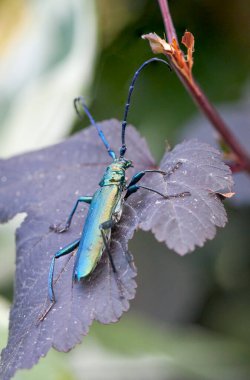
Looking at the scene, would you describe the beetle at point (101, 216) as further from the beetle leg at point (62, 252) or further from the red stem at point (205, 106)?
the red stem at point (205, 106)

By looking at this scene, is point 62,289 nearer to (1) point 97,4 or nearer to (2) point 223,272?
(2) point 223,272

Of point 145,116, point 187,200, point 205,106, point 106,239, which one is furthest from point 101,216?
point 145,116

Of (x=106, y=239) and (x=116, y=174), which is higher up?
(x=116, y=174)

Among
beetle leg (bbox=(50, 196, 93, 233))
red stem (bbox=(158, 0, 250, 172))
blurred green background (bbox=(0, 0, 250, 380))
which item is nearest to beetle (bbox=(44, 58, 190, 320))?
beetle leg (bbox=(50, 196, 93, 233))

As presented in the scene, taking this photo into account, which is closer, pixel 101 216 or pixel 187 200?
pixel 187 200

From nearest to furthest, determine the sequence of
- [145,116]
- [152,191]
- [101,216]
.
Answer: [152,191]
[101,216]
[145,116]

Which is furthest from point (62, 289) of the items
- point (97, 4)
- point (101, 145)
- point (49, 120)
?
point (97, 4)

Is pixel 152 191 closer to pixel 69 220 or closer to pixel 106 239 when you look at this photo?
pixel 106 239

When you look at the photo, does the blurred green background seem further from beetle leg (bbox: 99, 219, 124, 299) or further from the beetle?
beetle leg (bbox: 99, 219, 124, 299)
